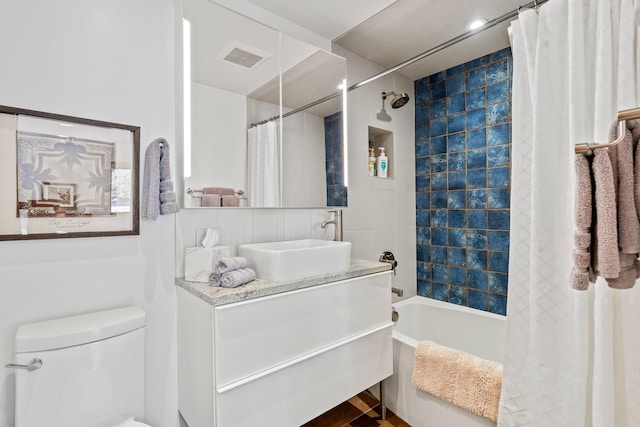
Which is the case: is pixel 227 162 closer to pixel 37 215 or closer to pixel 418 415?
pixel 37 215

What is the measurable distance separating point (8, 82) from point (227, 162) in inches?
34.0

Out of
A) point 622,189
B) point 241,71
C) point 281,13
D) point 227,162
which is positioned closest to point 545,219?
point 622,189

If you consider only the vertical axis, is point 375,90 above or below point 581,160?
above

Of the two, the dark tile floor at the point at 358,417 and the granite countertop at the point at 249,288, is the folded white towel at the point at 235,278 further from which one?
the dark tile floor at the point at 358,417

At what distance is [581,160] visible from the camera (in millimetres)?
874

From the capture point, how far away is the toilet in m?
1.07

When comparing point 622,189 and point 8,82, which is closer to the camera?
point 622,189

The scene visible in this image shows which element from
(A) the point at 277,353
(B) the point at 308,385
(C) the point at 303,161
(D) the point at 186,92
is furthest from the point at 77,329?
(C) the point at 303,161

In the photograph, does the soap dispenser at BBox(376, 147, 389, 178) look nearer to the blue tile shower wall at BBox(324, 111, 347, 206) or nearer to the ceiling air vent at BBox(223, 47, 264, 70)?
the blue tile shower wall at BBox(324, 111, 347, 206)

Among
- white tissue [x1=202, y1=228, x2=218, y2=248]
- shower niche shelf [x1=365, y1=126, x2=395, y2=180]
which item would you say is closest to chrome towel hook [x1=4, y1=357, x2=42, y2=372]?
white tissue [x1=202, y1=228, x2=218, y2=248]

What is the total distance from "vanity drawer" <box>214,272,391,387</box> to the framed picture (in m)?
0.65

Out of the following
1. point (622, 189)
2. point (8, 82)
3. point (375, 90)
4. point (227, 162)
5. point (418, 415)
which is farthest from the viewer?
point (375, 90)

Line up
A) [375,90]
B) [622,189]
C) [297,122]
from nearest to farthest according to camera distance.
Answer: [622,189] → [297,122] → [375,90]

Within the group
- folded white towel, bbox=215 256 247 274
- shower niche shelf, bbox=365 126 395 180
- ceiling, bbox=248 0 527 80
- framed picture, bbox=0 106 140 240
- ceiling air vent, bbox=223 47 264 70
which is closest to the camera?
framed picture, bbox=0 106 140 240
